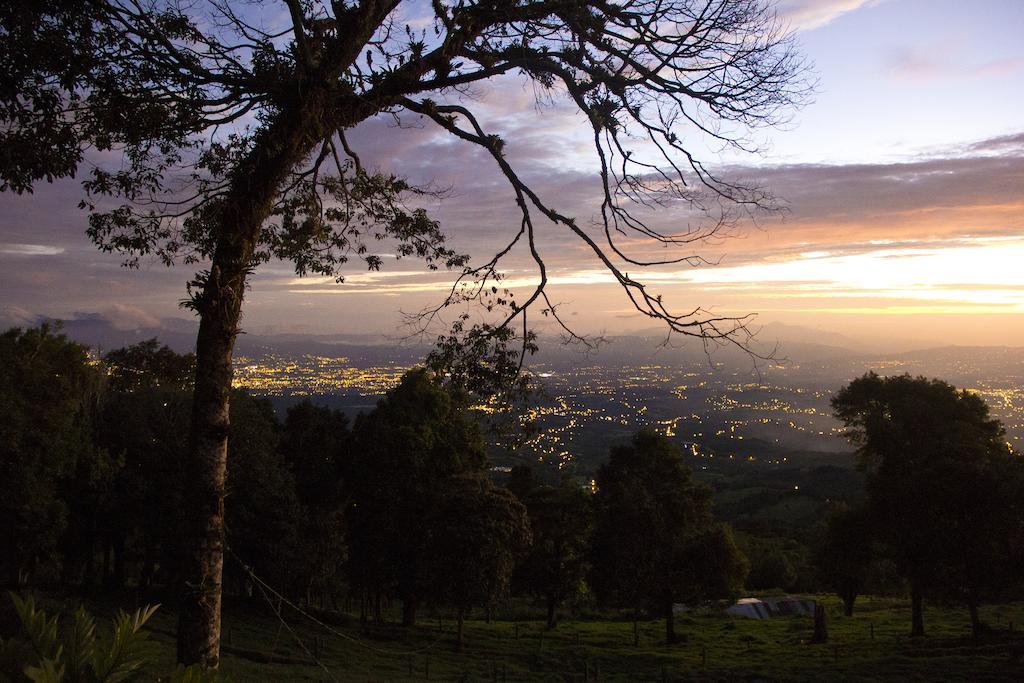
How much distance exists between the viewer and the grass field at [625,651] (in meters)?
19.8

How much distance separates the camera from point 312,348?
119125 mm

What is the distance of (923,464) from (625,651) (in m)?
15.0

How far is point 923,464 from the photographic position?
85.9 ft

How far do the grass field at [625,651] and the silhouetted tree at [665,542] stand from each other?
2.51m

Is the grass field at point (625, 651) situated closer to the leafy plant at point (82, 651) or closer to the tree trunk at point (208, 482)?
the tree trunk at point (208, 482)

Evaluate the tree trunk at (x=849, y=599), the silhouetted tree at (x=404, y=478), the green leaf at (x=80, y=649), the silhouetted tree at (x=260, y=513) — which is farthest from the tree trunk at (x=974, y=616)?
the green leaf at (x=80, y=649)

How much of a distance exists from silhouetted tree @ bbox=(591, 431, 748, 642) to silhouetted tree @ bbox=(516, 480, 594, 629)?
57.8 inches

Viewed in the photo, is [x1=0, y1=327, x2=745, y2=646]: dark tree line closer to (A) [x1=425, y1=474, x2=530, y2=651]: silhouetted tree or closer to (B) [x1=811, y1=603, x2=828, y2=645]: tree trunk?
(A) [x1=425, y1=474, x2=530, y2=651]: silhouetted tree

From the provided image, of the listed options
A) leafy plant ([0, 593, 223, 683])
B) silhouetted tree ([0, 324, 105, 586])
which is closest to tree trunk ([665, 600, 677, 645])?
silhouetted tree ([0, 324, 105, 586])

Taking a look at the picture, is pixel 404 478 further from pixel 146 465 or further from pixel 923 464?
pixel 923 464

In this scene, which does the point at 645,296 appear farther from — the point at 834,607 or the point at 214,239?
the point at 834,607

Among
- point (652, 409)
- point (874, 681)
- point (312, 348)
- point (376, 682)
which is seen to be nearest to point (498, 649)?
point (376, 682)

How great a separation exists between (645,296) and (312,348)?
397ft

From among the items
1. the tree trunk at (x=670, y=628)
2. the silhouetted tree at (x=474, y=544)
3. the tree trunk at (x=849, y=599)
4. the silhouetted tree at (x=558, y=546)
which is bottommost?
the tree trunk at (x=849, y=599)
